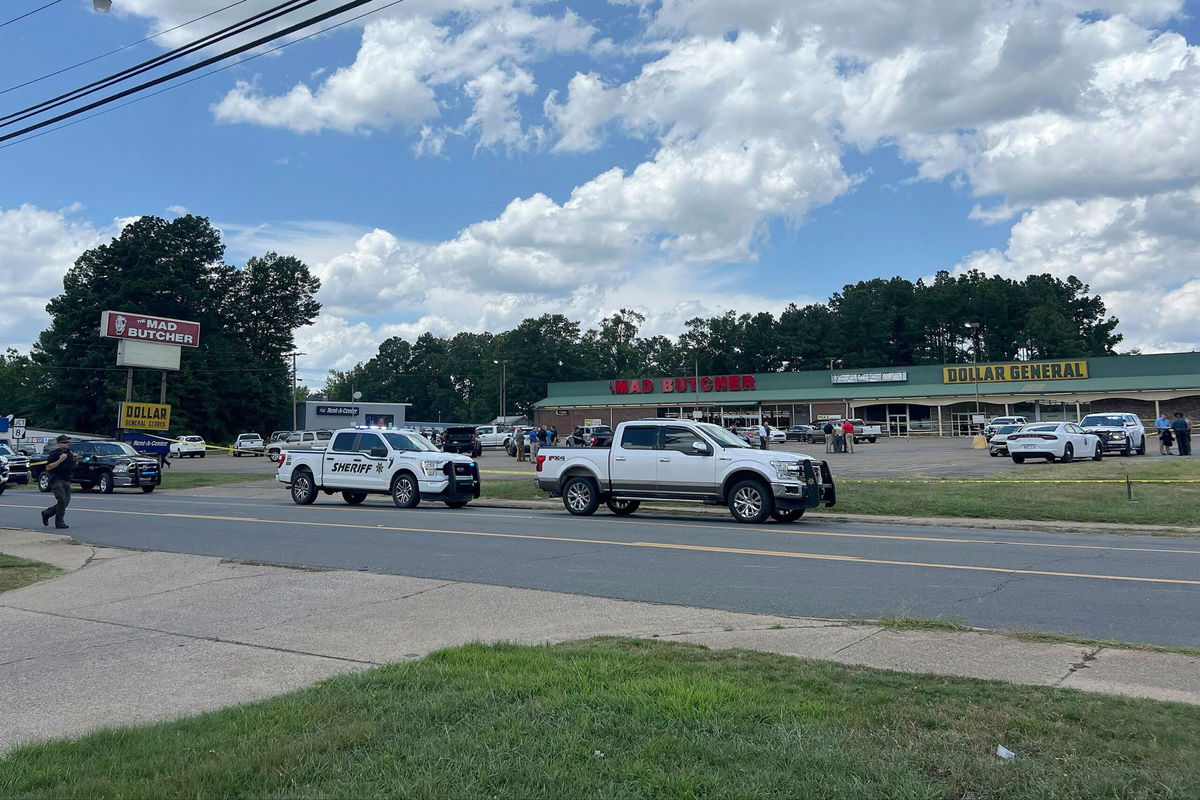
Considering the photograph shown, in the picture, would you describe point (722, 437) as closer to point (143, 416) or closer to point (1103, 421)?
point (1103, 421)

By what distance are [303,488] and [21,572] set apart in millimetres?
11555

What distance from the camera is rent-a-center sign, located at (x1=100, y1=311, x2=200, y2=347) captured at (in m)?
58.5

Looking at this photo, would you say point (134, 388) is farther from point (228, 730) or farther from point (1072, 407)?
point (228, 730)

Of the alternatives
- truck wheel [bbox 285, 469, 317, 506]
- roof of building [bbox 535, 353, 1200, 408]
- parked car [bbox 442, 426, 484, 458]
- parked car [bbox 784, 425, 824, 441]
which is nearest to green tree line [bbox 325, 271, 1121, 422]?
roof of building [bbox 535, 353, 1200, 408]

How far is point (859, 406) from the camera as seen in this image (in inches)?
2975

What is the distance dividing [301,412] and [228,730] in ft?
270

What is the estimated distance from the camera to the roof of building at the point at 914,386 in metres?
64.4

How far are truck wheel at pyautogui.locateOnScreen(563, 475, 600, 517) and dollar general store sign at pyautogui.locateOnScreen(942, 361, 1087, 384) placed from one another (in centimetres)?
5839

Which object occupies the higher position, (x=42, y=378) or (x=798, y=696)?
(x=42, y=378)

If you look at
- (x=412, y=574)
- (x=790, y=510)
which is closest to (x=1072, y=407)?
(x=790, y=510)

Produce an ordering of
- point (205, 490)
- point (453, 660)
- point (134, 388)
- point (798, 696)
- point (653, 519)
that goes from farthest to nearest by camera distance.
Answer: point (134, 388), point (205, 490), point (653, 519), point (453, 660), point (798, 696)

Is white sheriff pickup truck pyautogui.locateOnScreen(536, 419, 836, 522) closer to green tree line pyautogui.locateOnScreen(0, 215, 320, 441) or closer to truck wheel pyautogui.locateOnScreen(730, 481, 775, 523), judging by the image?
truck wheel pyautogui.locateOnScreen(730, 481, 775, 523)

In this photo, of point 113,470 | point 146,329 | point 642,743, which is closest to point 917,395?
point 146,329

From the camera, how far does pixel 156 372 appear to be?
77.4 m
